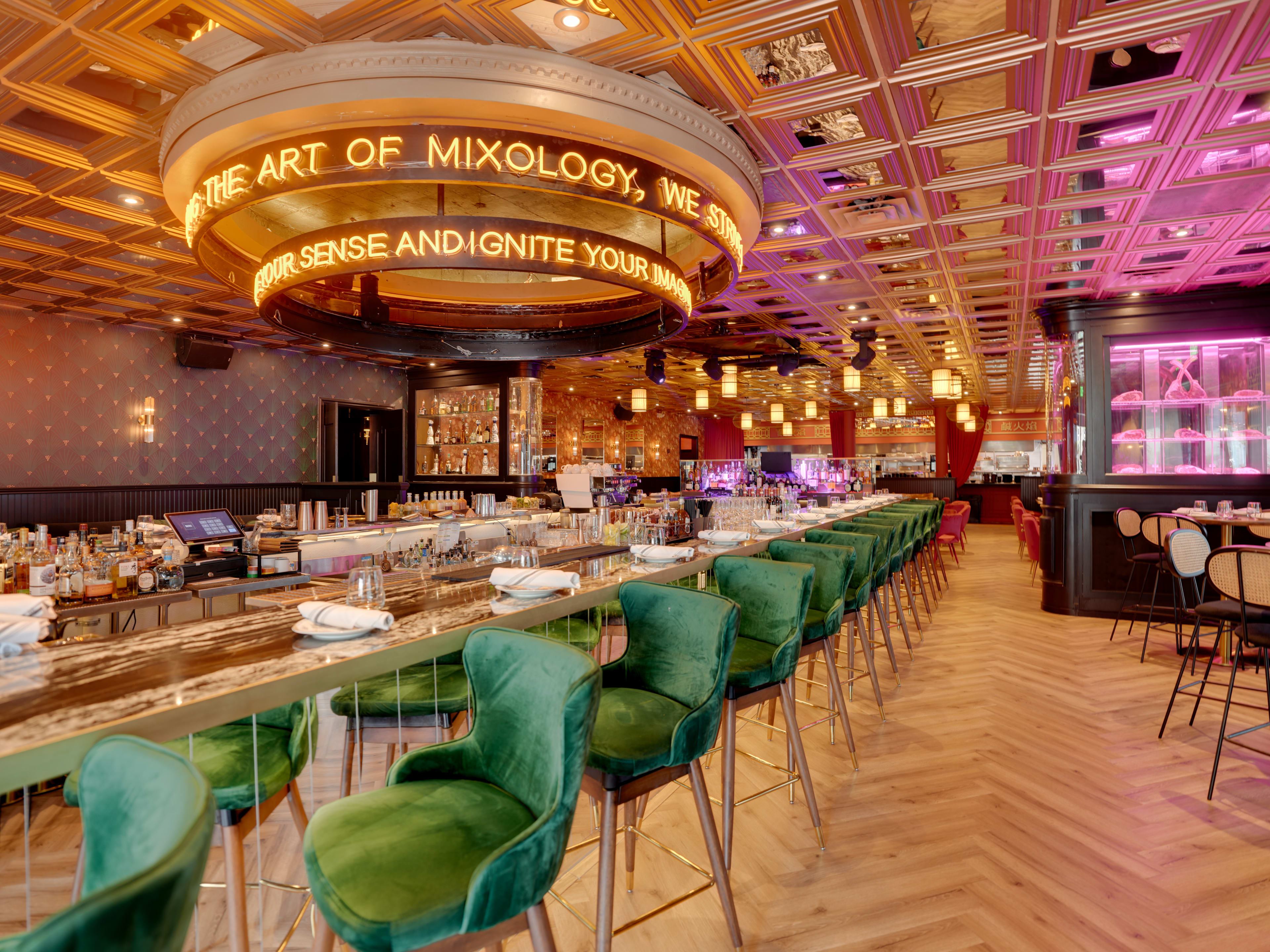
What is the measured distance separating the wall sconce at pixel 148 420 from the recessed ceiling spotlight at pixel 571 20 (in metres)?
7.93

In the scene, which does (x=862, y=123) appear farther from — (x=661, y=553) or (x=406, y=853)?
(x=406, y=853)

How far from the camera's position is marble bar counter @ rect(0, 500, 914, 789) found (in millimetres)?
1048

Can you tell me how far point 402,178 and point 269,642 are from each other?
1.94 metres

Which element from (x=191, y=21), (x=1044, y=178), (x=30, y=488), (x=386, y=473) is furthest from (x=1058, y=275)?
(x=30, y=488)

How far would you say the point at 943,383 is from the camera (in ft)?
31.1

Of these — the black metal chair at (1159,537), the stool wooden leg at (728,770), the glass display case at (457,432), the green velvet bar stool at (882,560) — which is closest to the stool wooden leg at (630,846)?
the stool wooden leg at (728,770)

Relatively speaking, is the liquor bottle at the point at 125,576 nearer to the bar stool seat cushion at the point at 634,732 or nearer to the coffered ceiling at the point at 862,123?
the coffered ceiling at the point at 862,123

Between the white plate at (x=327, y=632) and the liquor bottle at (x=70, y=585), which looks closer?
the white plate at (x=327, y=632)

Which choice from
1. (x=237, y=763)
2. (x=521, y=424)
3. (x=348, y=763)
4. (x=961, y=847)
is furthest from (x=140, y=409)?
(x=961, y=847)

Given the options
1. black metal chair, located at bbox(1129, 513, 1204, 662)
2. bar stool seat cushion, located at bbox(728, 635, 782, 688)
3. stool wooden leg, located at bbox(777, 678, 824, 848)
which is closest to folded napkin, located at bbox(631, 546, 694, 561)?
bar stool seat cushion, located at bbox(728, 635, 782, 688)

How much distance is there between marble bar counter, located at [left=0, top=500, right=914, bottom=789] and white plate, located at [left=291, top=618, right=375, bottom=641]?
27 mm

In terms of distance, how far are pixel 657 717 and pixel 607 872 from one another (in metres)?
0.42

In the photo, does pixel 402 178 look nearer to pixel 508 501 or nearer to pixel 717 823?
pixel 717 823

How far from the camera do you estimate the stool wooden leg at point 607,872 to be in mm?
1544
